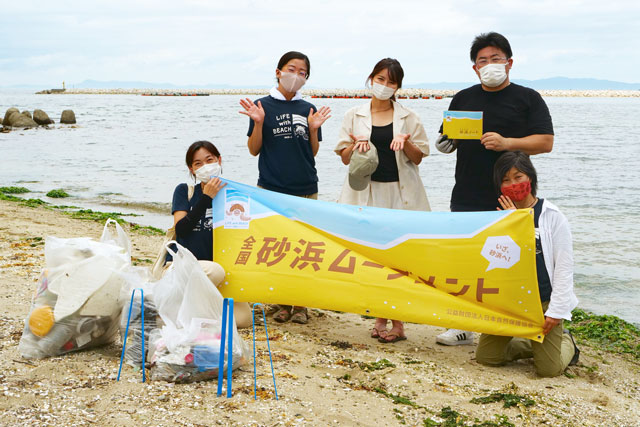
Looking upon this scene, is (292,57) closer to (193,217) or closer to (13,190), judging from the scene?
(193,217)

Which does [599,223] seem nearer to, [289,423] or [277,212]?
[277,212]

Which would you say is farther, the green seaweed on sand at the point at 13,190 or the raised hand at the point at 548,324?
the green seaweed on sand at the point at 13,190

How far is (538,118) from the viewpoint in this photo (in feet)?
15.4

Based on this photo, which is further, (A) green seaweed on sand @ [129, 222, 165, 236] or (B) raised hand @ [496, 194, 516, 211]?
(A) green seaweed on sand @ [129, 222, 165, 236]

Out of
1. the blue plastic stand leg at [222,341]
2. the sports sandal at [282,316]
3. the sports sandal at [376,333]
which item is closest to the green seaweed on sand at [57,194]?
the sports sandal at [282,316]

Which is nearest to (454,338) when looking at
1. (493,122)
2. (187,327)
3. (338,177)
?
(493,122)

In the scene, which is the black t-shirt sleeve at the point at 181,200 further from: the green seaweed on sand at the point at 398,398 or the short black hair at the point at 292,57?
the green seaweed on sand at the point at 398,398

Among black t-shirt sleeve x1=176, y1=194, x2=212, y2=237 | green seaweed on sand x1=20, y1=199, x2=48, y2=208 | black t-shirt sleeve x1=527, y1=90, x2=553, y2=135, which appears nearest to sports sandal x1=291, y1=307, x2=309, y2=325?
black t-shirt sleeve x1=176, y1=194, x2=212, y2=237

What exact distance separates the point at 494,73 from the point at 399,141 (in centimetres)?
88

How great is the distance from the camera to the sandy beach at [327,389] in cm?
335

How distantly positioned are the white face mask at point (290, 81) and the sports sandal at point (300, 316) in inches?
78.6

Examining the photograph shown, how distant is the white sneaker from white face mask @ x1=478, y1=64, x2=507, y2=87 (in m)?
2.11

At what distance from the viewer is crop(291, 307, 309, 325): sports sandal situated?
553 centimetres

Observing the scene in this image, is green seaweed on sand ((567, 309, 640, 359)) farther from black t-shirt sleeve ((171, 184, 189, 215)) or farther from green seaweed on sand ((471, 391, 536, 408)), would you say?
black t-shirt sleeve ((171, 184, 189, 215))
